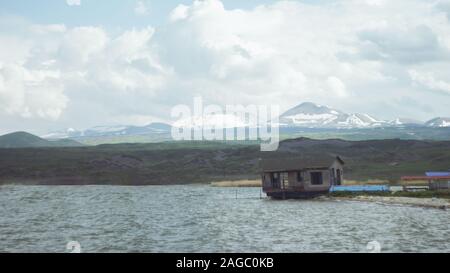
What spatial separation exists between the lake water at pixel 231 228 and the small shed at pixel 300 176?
10.7 m

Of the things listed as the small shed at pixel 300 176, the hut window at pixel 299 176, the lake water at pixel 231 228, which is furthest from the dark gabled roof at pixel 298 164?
the lake water at pixel 231 228

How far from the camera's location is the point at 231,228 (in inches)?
2072

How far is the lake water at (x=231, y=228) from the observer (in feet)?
136

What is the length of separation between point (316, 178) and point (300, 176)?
2678 mm

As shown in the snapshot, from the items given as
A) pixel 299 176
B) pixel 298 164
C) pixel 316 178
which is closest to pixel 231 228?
pixel 298 164

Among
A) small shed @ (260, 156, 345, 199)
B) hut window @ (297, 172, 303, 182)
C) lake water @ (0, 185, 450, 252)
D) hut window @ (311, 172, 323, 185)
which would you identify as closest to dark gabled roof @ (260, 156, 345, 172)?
small shed @ (260, 156, 345, 199)

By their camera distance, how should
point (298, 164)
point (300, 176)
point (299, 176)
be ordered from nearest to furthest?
point (298, 164) → point (300, 176) → point (299, 176)

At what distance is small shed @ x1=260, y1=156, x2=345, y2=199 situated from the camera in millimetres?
88500

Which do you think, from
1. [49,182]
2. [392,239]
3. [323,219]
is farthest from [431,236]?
[49,182]

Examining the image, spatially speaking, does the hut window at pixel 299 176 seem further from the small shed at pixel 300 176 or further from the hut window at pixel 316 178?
the hut window at pixel 316 178

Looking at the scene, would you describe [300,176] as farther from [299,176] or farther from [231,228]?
[231,228]

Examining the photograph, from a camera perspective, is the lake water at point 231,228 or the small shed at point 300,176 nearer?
the lake water at point 231,228

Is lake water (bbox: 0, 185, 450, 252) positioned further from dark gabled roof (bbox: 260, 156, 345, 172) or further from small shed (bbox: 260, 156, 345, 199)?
dark gabled roof (bbox: 260, 156, 345, 172)
